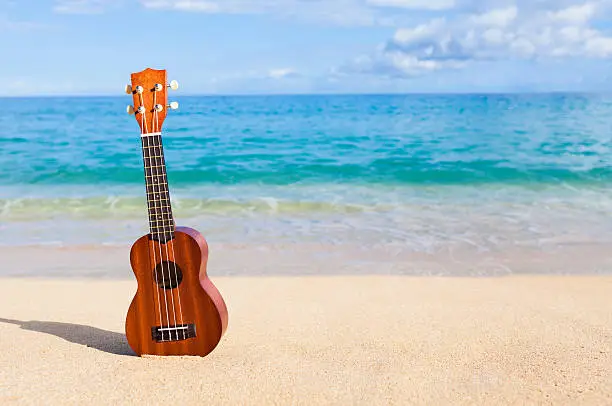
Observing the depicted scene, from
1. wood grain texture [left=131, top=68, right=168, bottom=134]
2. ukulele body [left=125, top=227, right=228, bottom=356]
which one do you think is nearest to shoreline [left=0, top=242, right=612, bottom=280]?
ukulele body [left=125, top=227, right=228, bottom=356]

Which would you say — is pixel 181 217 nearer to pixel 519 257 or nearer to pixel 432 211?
pixel 432 211

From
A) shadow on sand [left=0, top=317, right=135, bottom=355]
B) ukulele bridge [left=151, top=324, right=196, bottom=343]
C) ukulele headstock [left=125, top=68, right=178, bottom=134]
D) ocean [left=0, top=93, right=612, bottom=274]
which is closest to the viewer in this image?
ukulele headstock [left=125, top=68, right=178, bottom=134]

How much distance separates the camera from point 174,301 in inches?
124

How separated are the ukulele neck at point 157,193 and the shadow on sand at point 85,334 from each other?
0.63 metres

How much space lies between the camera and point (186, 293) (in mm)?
3135

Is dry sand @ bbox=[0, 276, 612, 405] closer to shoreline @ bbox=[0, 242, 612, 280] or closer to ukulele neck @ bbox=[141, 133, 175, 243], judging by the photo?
shoreline @ bbox=[0, 242, 612, 280]

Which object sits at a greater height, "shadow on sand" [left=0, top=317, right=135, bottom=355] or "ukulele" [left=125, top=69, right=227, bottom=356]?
"ukulele" [left=125, top=69, right=227, bottom=356]

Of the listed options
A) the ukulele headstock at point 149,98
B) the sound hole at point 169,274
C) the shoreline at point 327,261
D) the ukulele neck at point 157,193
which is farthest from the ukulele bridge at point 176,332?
the shoreline at point 327,261

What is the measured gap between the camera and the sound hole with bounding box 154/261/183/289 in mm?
3123

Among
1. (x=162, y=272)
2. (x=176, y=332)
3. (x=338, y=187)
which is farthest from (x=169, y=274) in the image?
(x=338, y=187)

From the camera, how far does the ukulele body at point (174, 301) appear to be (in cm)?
310

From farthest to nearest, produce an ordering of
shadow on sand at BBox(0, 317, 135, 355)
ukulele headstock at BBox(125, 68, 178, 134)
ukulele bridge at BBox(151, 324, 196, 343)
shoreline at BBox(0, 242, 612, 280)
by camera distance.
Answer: shoreline at BBox(0, 242, 612, 280) → shadow on sand at BBox(0, 317, 135, 355) → ukulele bridge at BBox(151, 324, 196, 343) → ukulele headstock at BBox(125, 68, 178, 134)

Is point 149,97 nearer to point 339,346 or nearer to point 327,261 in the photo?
point 339,346

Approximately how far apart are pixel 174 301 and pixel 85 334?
0.81 meters
